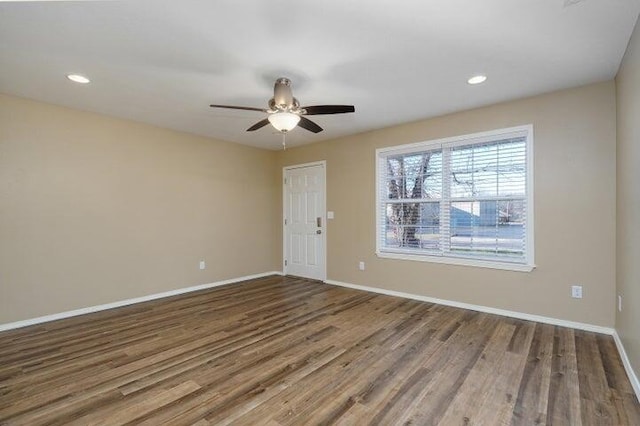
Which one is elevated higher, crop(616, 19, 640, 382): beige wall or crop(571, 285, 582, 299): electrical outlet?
crop(616, 19, 640, 382): beige wall

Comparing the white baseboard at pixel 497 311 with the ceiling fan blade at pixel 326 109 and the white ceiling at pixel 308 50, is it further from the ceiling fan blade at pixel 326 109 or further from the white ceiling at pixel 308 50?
the ceiling fan blade at pixel 326 109

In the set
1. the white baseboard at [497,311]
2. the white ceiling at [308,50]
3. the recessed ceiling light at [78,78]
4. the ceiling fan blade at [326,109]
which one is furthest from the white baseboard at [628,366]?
the recessed ceiling light at [78,78]

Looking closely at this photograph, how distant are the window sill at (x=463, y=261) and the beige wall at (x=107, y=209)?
270 centimetres

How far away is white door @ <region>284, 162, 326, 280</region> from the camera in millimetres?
5375

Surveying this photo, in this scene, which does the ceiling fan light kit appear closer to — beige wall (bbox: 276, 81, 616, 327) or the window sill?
beige wall (bbox: 276, 81, 616, 327)

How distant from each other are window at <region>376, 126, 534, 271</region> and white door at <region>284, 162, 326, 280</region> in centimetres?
119

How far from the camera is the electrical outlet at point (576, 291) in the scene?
307 cm

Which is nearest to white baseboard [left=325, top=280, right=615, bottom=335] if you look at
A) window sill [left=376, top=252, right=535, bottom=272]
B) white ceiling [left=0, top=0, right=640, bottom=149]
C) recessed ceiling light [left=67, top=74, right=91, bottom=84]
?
window sill [left=376, top=252, right=535, bottom=272]

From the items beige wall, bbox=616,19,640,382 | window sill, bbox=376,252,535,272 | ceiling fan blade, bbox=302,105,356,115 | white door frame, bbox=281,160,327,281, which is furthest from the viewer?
white door frame, bbox=281,160,327,281

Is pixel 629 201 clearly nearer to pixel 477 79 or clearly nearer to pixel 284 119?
pixel 477 79

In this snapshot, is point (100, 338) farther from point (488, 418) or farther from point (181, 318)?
point (488, 418)

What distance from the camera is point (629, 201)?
7.63 ft

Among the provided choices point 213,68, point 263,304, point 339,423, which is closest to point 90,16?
point 213,68

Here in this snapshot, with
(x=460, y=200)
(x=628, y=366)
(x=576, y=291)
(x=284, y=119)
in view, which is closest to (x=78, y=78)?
(x=284, y=119)
